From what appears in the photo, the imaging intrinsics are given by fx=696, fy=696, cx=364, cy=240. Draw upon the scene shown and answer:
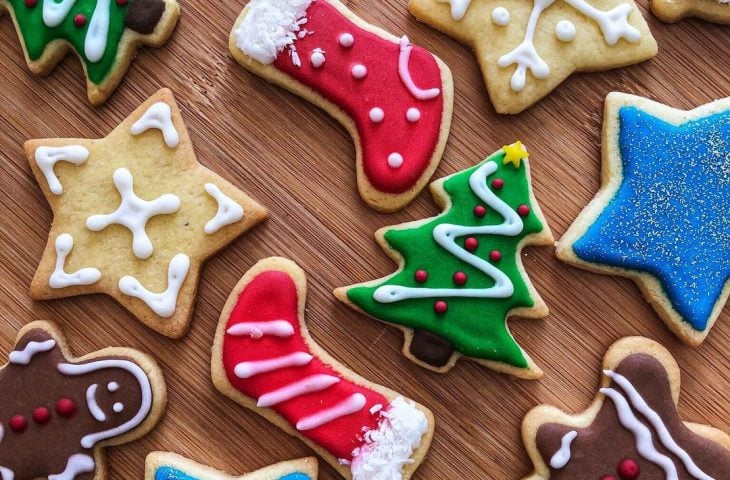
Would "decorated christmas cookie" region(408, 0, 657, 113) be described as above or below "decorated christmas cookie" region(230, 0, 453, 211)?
above

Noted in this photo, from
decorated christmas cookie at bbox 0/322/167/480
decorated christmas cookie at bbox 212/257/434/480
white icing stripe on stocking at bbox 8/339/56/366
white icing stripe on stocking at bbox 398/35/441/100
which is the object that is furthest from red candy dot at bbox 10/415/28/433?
white icing stripe on stocking at bbox 398/35/441/100

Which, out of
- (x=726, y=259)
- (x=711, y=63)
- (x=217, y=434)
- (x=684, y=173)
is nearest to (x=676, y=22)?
(x=711, y=63)

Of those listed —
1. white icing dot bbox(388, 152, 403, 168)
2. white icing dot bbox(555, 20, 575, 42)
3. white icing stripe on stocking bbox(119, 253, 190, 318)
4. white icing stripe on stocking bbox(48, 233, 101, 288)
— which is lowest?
white icing stripe on stocking bbox(48, 233, 101, 288)

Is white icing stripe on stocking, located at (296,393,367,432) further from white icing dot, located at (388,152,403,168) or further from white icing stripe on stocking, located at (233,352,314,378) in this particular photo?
white icing dot, located at (388,152,403,168)

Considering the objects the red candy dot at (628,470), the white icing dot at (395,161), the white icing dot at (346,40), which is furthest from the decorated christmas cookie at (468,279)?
the white icing dot at (346,40)

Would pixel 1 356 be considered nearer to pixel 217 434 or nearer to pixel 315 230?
pixel 217 434

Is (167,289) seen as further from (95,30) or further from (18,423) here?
(95,30)
